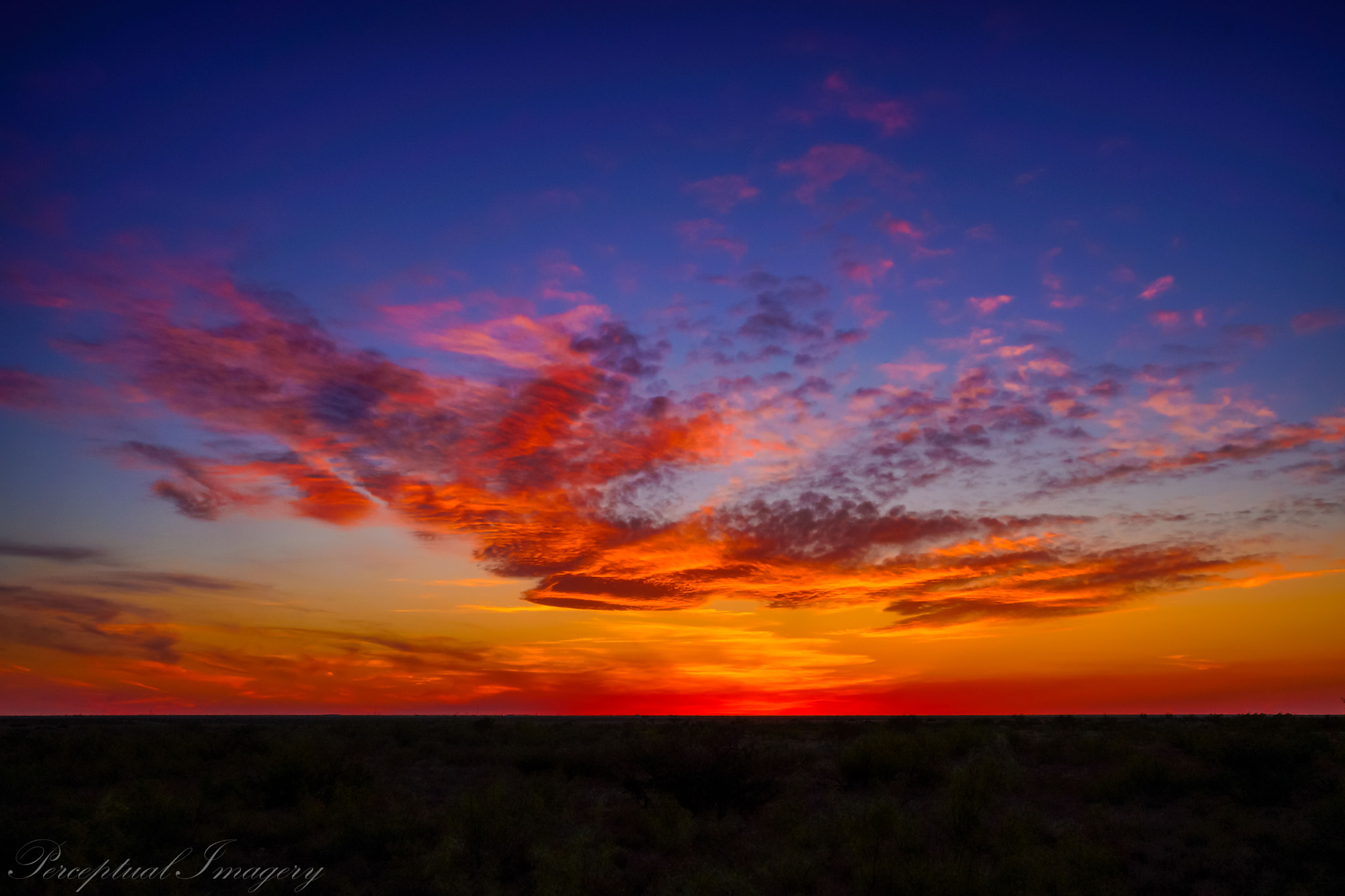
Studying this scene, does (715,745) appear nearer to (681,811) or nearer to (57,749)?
(681,811)

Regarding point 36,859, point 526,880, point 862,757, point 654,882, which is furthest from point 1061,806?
point 36,859

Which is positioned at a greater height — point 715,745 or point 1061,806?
point 715,745

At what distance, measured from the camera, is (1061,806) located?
1928 cm

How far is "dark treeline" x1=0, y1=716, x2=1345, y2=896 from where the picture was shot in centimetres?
1205

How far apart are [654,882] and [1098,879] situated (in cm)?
677

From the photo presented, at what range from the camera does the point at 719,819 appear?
17297 mm

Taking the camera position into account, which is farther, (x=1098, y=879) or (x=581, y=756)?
(x=581, y=756)

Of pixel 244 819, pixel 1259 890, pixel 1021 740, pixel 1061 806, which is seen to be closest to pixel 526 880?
pixel 244 819

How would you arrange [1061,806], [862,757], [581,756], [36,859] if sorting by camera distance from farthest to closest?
[581,756] < [862,757] < [1061,806] < [36,859]

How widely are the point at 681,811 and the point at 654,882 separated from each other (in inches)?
143

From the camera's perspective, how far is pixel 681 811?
1611cm

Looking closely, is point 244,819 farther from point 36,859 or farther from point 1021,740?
point 1021,740

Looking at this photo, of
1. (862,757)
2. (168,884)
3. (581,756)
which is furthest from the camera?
(581,756)

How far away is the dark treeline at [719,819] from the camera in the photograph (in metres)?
12.1
